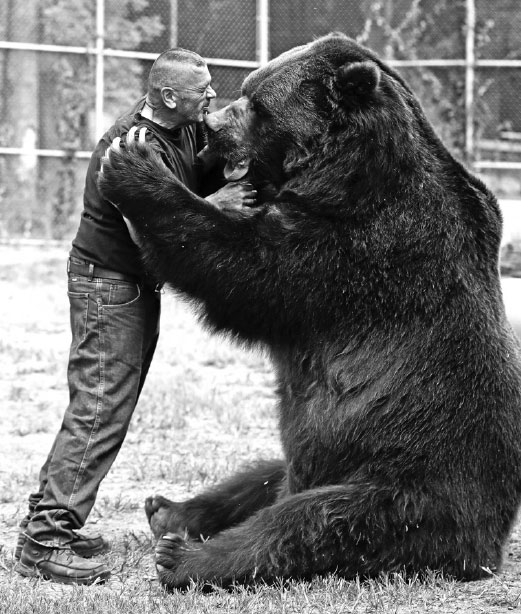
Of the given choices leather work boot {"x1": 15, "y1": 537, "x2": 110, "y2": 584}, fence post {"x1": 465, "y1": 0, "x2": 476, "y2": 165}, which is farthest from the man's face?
fence post {"x1": 465, "y1": 0, "x2": 476, "y2": 165}

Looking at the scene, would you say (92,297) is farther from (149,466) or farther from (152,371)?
(152,371)

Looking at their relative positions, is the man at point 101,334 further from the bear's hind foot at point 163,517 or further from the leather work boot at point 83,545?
the bear's hind foot at point 163,517

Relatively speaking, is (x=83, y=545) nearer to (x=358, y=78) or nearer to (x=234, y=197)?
(x=234, y=197)

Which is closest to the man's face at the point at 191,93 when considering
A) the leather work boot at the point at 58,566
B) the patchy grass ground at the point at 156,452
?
the patchy grass ground at the point at 156,452

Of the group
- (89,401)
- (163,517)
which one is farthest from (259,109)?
(163,517)

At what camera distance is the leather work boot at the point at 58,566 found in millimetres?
4148

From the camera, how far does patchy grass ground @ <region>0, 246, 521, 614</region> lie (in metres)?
3.79

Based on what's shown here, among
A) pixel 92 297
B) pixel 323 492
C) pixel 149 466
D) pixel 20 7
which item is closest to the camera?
pixel 323 492

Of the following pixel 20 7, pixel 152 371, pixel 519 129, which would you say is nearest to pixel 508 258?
pixel 152 371

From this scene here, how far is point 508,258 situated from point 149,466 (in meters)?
5.43

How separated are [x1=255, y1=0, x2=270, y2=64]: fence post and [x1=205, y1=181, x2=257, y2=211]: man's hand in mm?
10652

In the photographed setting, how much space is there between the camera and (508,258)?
10312 mm

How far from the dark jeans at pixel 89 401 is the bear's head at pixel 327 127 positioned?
0.77 metres

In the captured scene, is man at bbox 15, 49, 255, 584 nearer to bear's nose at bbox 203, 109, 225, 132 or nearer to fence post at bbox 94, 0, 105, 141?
bear's nose at bbox 203, 109, 225, 132
